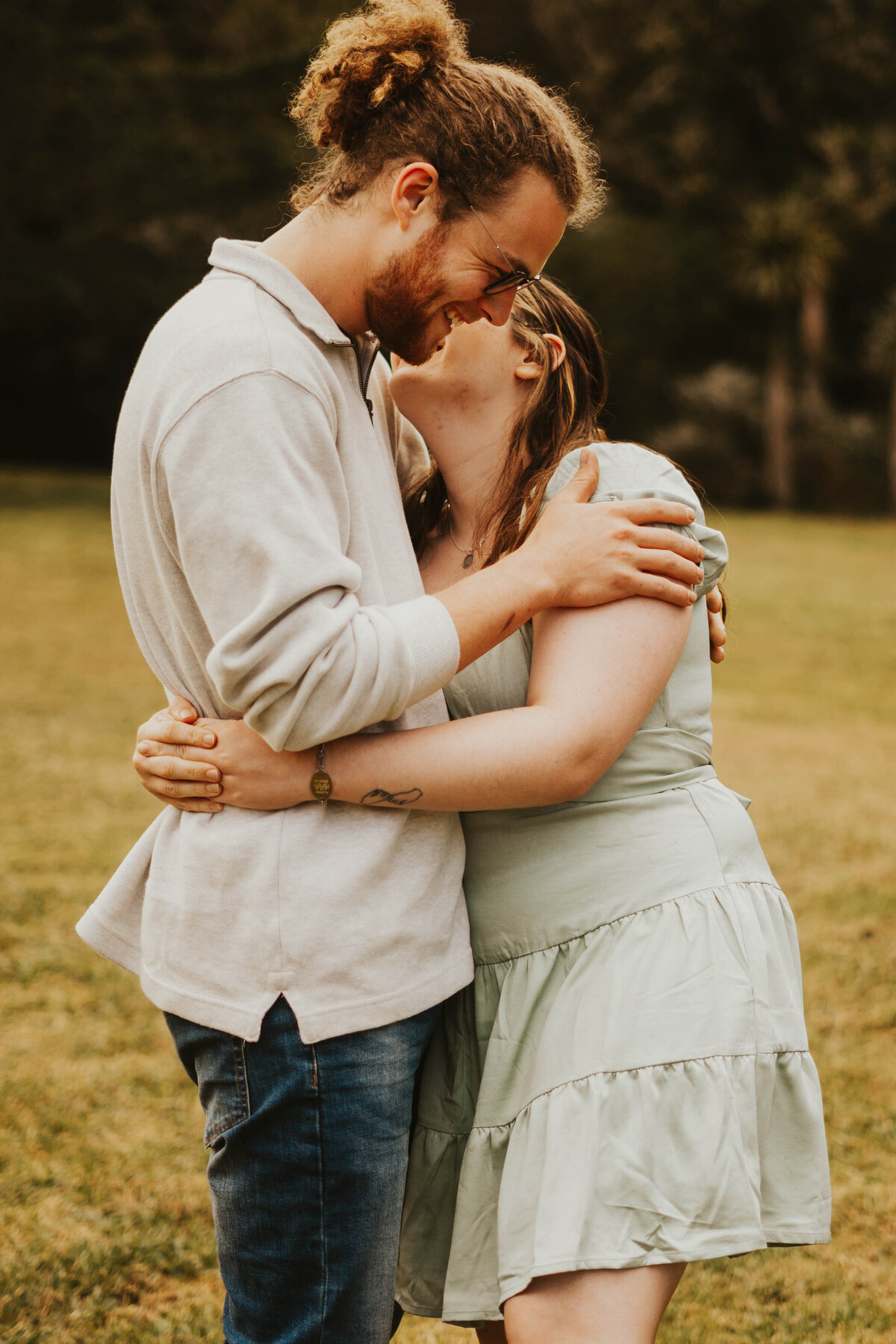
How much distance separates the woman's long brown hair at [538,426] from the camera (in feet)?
6.70

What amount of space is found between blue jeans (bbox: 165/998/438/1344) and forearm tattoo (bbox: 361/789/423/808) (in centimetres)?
30

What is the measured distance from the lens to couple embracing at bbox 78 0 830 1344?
5.12 ft

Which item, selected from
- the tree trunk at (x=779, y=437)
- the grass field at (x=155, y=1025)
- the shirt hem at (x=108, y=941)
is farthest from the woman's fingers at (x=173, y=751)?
the tree trunk at (x=779, y=437)

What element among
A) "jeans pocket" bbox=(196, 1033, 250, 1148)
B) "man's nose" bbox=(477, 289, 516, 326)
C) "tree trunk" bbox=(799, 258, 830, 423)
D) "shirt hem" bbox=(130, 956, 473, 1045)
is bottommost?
"jeans pocket" bbox=(196, 1033, 250, 1148)

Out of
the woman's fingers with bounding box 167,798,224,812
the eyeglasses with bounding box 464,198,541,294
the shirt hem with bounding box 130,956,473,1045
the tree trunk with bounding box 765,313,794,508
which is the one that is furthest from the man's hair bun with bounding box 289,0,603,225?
the tree trunk with bounding box 765,313,794,508

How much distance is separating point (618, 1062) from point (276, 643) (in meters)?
0.81

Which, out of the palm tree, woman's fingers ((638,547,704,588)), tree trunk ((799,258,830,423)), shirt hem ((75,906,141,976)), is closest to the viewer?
woman's fingers ((638,547,704,588))

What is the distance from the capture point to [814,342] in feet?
92.5

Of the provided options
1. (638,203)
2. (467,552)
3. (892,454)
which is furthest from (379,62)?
(638,203)

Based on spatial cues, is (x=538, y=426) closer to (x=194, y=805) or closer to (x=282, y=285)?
(x=282, y=285)

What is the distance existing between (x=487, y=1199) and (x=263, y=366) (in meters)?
1.30

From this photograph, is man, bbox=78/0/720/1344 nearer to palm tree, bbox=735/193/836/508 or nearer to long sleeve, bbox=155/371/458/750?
long sleeve, bbox=155/371/458/750

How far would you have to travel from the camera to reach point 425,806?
5.66 ft

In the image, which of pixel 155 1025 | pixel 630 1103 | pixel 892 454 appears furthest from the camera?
pixel 892 454
